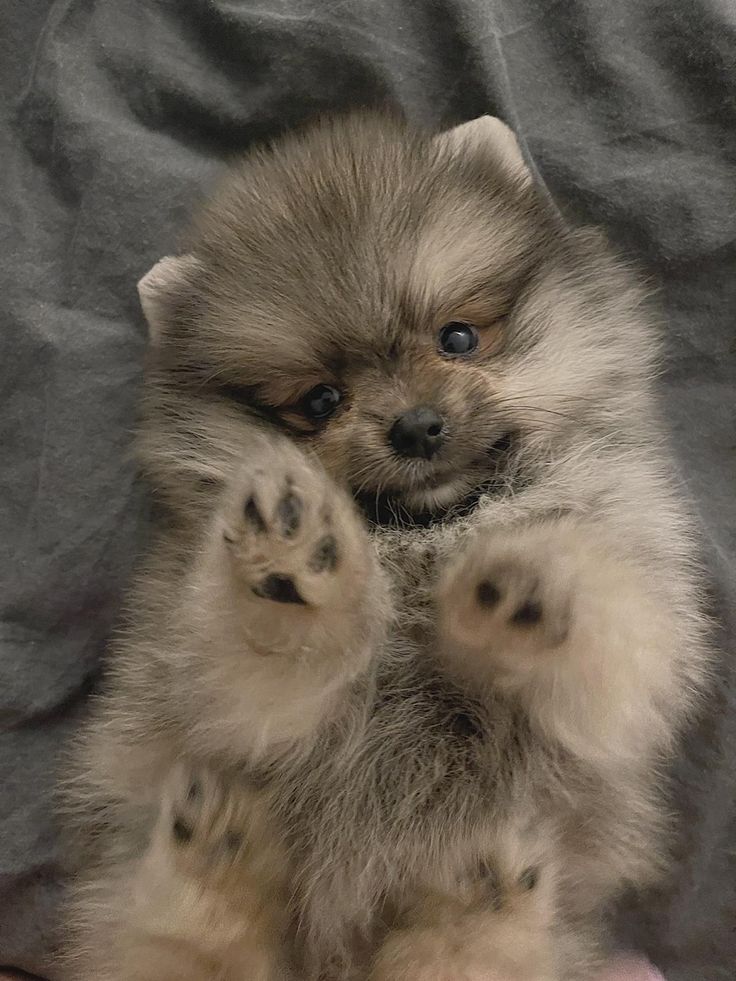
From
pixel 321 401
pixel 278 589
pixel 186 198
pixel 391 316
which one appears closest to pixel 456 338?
pixel 391 316

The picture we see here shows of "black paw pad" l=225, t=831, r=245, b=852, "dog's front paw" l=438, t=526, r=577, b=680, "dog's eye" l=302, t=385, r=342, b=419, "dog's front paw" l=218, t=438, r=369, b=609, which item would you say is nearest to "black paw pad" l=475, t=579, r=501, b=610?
"dog's front paw" l=438, t=526, r=577, b=680

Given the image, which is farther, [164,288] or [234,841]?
[164,288]

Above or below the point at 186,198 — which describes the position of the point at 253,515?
below

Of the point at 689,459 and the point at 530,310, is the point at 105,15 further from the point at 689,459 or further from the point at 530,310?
the point at 689,459

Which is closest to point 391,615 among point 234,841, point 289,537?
point 289,537

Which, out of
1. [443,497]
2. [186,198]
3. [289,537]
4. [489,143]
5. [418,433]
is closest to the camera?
[289,537]

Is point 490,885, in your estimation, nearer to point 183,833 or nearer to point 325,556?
point 183,833

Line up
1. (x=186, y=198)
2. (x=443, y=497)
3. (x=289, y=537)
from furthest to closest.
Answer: (x=186, y=198)
(x=443, y=497)
(x=289, y=537)

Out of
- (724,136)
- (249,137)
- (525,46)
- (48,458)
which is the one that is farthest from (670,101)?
(48,458)

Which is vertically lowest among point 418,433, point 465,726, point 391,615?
point 465,726

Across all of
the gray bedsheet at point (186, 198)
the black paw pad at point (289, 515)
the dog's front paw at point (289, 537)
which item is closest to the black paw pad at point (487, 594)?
the dog's front paw at point (289, 537)
